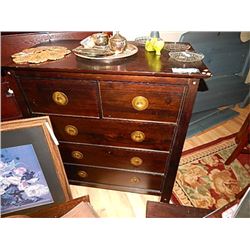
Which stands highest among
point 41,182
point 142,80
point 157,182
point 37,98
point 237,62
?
point 142,80

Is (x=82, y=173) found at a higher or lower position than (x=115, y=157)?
lower

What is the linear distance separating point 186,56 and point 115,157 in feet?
2.69

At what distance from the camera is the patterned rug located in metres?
1.71

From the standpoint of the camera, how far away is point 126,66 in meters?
1.13

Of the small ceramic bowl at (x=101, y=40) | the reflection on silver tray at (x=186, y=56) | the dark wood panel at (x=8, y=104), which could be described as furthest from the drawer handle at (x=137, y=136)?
the dark wood panel at (x=8, y=104)

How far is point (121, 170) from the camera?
1576mm

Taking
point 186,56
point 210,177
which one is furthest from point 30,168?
point 210,177

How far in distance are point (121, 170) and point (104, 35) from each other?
95 centimetres

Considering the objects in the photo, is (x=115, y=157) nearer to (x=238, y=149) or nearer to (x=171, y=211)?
(x=171, y=211)

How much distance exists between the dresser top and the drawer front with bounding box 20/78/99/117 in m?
0.08

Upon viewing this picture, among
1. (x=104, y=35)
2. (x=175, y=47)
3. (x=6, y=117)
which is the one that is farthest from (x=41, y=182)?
(x=175, y=47)

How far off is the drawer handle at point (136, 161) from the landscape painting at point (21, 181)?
610 mm

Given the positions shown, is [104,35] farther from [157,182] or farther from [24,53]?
[157,182]
